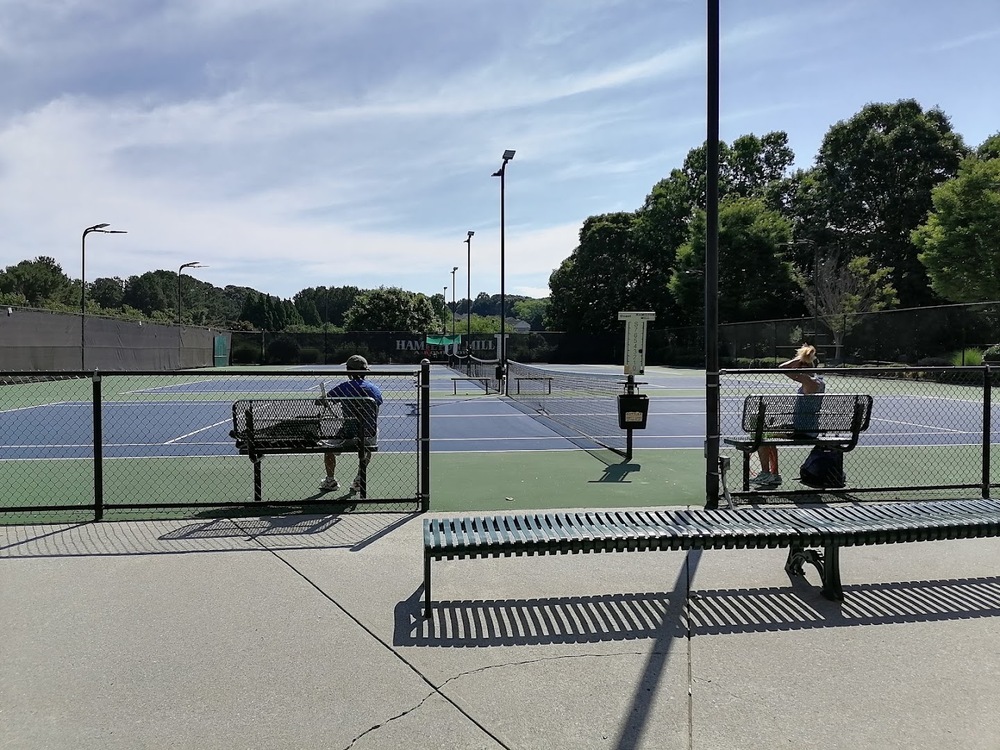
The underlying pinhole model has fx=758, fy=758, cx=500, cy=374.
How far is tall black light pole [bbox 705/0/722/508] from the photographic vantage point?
21.5 ft

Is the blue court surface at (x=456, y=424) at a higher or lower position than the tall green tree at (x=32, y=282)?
lower

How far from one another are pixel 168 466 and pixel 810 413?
7.80 meters

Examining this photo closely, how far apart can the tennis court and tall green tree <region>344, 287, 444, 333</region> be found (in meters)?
62.0

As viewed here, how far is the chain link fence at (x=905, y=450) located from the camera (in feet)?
23.7

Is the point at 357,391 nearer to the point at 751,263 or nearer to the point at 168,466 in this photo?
the point at 168,466

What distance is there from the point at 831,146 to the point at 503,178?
39.6 metres

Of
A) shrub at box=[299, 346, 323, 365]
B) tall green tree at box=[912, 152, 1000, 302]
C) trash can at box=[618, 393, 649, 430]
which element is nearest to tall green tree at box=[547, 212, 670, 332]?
shrub at box=[299, 346, 323, 365]

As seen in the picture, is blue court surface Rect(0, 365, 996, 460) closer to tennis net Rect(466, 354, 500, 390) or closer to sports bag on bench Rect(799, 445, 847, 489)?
sports bag on bench Rect(799, 445, 847, 489)

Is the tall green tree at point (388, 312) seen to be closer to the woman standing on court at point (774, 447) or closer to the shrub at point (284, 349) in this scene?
the shrub at point (284, 349)

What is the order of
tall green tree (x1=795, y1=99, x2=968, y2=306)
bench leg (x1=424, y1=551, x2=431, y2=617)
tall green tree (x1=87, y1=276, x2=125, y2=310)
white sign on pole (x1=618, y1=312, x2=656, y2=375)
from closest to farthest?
bench leg (x1=424, y1=551, x2=431, y2=617) → white sign on pole (x1=618, y1=312, x2=656, y2=375) → tall green tree (x1=795, y1=99, x2=968, y2=306) → tall green tree (x1=87, y1=276, x2=125, y2=310)

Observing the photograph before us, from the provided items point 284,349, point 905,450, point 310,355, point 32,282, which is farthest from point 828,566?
point 32,282

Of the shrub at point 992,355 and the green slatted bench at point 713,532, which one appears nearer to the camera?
the green slatted bench at point 713,532

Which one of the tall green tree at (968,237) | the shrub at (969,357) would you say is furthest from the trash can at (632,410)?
the tall green tree at (968,237)

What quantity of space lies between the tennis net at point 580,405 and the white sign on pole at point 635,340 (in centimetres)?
46
